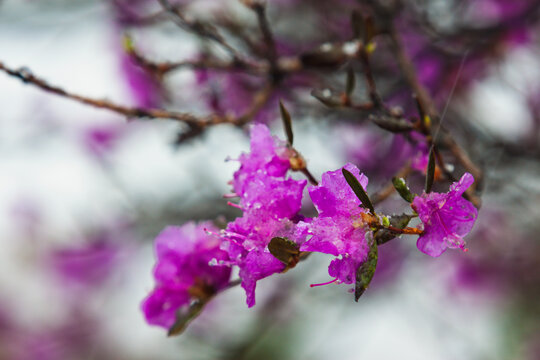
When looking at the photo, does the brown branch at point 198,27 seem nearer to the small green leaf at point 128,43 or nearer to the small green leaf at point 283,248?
the small green leaf at point 128,43

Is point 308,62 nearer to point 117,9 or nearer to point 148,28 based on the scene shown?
point 148,28

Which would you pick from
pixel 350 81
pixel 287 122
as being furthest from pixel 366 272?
pixel 350 81

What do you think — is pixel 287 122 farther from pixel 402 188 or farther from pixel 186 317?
pixel 186 317

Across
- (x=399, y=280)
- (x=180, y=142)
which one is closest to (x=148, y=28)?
(x=180, y=142)

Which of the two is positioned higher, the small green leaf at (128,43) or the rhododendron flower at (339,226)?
the rhododendron flower at (339,226)

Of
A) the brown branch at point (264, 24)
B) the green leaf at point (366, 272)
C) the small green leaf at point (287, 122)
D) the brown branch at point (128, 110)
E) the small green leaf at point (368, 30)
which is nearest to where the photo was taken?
the green leaf at point (366, 272)

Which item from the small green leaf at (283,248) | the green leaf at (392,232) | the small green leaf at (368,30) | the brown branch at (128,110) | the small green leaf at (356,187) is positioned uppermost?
the small green leaf at (356,187)

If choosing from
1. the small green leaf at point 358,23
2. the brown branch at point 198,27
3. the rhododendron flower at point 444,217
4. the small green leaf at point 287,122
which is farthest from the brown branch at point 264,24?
the rhododendron flower at point 444,217
